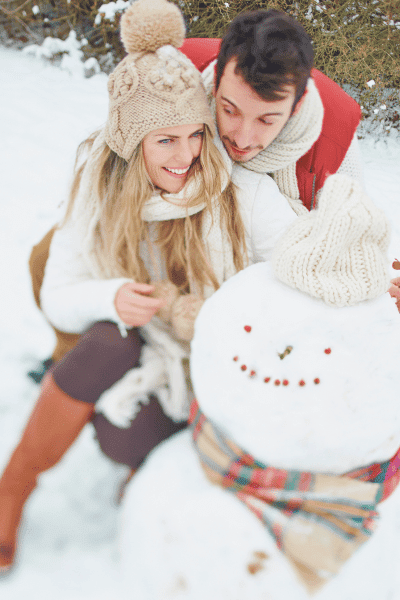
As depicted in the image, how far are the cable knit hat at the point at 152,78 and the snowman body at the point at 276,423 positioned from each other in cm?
47

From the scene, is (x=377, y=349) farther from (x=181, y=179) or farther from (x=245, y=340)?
(x=181, y=179)

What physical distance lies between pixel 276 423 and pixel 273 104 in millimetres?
715

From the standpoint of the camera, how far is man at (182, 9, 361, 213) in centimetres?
93

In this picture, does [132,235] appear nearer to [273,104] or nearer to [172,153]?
[172,153]

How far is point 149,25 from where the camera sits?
90 cm

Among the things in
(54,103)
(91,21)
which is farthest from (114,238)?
(91,21)

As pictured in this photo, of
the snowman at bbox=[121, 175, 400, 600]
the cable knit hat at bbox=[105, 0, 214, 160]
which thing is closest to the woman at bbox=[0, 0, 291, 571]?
the cable knit hat at bbox=[105, 0, 214, 160]

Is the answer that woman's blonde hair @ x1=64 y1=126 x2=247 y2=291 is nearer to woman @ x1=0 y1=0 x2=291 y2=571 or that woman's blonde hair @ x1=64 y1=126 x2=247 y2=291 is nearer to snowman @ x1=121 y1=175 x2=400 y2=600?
woman @ x1=0 y1=0 x2=291 y2=571

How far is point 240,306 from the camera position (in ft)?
2.59

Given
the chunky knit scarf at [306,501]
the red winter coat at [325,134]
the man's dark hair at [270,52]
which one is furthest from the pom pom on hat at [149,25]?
the chunky knit scarf at [306,501]

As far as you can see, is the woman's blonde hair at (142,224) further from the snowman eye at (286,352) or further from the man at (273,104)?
the snowman eye at (286,352)

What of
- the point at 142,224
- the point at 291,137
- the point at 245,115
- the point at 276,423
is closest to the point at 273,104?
the point at 245,115

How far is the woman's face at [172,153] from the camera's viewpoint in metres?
1.01

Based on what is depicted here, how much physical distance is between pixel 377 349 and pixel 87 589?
906 millimetres
